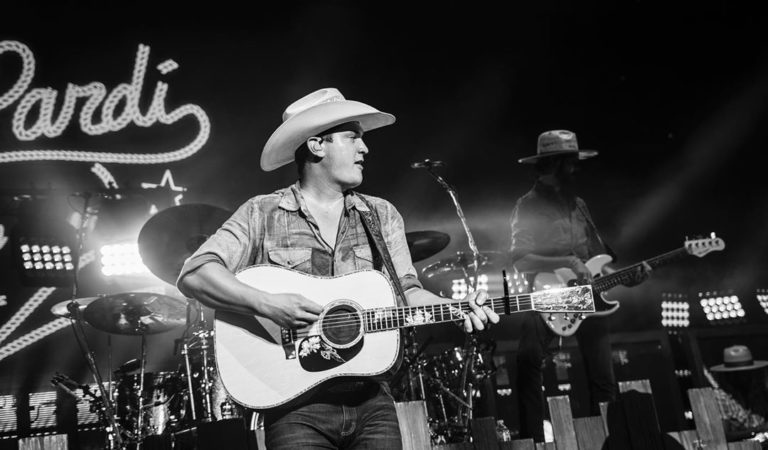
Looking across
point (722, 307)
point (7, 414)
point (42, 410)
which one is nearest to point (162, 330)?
point (42, 410)

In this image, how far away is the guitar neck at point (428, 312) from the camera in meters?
2.83

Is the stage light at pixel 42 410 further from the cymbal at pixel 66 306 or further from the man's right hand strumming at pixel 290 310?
the man's right hand strumming at pixel 290 310

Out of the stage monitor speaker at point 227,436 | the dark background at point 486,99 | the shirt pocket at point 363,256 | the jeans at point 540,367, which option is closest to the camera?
the shirt pocket at point 363,256

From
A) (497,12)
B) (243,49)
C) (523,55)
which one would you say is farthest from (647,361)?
(243,49)

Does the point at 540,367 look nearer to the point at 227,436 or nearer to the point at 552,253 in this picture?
the point at 552,253

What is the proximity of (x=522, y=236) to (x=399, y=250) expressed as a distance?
117 inches

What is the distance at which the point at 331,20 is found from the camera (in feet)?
30.1

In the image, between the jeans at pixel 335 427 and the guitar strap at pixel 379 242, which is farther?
the guitar strap at pixel 379 242

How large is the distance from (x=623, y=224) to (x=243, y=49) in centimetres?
612

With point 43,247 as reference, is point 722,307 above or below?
below

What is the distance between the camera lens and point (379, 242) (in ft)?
10.3

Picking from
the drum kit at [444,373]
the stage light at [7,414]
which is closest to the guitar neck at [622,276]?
the drum kit at [444,373]

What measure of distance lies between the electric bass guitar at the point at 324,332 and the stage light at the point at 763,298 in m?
8.21

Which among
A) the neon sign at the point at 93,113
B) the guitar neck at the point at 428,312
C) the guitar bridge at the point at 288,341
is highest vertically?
the neon sign at the point at 93,113
